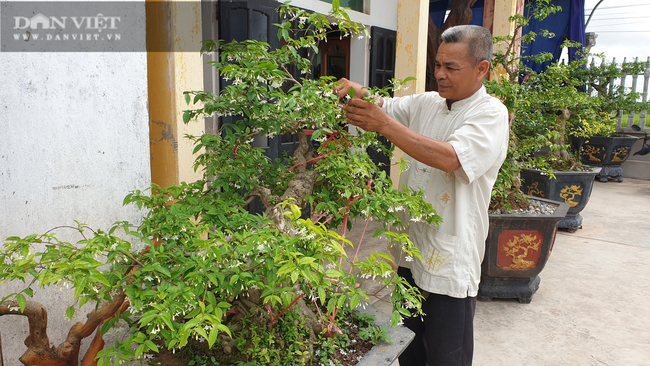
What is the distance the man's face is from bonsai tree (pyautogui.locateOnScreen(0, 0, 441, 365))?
33cm

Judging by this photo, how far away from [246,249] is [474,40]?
1.17m

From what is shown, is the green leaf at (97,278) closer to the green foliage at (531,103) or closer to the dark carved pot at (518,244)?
the green foliage at (531,103)

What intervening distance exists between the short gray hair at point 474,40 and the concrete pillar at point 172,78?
1404 millimetres

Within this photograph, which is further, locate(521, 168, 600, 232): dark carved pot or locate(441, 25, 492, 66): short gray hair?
locate(521, 168, 600, 232): dark carved pot

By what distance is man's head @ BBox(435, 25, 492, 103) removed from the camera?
1.63 m

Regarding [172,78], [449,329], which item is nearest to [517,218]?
[449,329]

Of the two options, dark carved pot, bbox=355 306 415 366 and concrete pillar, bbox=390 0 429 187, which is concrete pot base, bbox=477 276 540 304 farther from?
dark carved pot, bbox=355 306 415 366

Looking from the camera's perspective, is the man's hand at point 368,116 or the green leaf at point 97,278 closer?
the green leaf at point 97,278

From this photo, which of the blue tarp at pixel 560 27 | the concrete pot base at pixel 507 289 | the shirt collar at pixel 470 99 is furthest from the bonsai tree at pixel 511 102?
the blue tarp at pixel 560 27

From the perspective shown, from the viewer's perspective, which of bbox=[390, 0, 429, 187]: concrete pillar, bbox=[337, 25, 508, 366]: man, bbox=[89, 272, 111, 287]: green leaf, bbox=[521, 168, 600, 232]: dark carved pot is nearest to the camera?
bbox=[89, 272, 111, 287]: green leaf

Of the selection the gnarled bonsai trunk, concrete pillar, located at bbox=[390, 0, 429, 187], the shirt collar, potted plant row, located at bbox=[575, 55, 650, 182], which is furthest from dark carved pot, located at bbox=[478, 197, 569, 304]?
potted plant row, located at bbox=[575, 55, 650, 182]

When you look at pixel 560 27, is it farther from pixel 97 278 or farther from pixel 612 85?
pixel 97 278

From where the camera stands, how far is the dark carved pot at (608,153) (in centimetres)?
795

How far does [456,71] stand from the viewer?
1.68 meters
